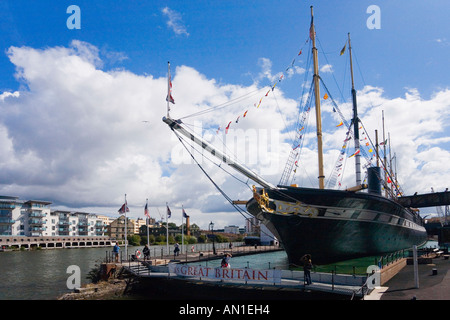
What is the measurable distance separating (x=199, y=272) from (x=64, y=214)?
11262 cm

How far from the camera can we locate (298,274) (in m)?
17.7

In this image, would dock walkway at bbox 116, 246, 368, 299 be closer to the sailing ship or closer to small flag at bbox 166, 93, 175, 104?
the sailing ship

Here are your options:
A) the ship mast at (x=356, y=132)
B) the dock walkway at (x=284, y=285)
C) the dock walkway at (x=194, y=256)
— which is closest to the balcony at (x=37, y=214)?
the dock walkway at (x=194, y=256)

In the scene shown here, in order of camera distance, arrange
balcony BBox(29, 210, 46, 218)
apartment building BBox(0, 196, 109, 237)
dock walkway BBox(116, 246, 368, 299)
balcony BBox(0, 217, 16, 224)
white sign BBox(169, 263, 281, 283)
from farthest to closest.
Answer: balcony BBox(29, 210, 46, 218) < apartment building BBox(0, 196, 109, 237) < balcony BBox(0, 217, 16, 224) < white sign BBox(169, 263, 281, 283) < dock walkway BBox(116, 246, 368, 299)

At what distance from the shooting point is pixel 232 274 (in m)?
18.4

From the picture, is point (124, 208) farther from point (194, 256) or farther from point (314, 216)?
point (314, 216)

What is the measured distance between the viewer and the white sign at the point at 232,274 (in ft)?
56.5

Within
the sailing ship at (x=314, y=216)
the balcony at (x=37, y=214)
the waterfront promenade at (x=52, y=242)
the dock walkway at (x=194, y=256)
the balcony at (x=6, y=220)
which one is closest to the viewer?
the sailing ship at (x=314, y=216)

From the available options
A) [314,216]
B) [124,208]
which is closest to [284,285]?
[314,216]

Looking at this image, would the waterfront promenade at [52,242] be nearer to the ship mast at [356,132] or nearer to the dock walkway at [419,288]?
the ship mast at [356,132]

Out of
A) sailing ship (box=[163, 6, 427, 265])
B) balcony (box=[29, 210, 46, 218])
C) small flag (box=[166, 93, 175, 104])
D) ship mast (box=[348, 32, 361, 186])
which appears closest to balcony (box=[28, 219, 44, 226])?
balcony (box=[29, 210, 46, 218])

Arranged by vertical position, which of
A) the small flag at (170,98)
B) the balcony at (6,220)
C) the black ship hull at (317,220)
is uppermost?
the small flag at (170,98)

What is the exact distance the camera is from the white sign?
17.2m
